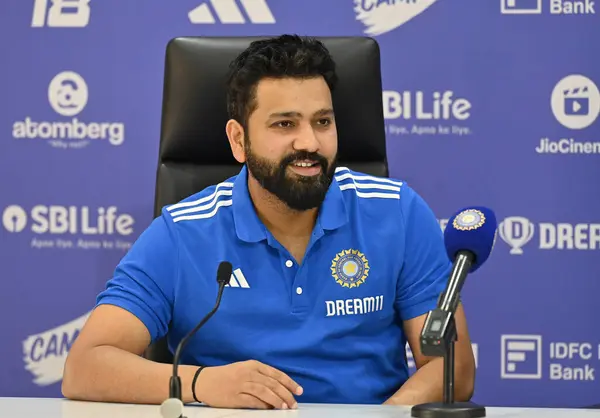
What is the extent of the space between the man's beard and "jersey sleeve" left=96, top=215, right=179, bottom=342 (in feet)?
0.81

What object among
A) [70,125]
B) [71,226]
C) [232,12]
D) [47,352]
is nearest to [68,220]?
[71,226]

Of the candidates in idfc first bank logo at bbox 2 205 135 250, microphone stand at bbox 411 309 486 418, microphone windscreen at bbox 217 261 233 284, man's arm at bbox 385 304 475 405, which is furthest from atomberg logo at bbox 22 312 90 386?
microphone stand at bbox 411 309 486 418

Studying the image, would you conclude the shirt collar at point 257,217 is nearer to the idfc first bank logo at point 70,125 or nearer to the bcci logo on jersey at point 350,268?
the bcci logo on jersey at point 350,268

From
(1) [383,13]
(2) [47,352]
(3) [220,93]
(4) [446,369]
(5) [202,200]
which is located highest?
(1) [383,13]

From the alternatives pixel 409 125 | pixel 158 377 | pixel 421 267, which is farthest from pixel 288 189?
pixel 409 125

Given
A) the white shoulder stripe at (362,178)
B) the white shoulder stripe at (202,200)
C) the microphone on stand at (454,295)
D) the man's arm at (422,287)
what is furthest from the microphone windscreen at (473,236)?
the white shoulder stripe at (202,200)

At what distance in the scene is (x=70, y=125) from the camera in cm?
310

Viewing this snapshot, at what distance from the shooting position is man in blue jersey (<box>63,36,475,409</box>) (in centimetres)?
199

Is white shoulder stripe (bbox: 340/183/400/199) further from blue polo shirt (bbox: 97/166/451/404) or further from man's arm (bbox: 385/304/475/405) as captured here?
man's arm (bbox: 385/304/475/405)

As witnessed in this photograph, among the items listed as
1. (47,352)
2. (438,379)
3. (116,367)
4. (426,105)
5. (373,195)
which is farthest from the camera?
(47,352)

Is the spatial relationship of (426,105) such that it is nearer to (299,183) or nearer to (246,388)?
(299,183)

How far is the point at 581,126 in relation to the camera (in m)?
2.96

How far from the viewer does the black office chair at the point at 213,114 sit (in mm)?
2240

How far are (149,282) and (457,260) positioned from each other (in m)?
0.80
